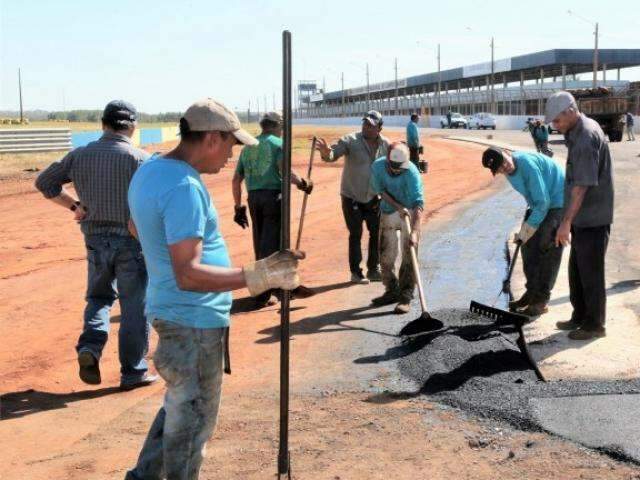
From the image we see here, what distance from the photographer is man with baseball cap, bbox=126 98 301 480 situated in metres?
3.03

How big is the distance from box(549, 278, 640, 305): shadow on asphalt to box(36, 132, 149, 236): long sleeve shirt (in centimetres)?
444

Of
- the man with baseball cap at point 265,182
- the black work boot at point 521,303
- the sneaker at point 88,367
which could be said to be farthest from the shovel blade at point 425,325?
the sneaker at point 88,367

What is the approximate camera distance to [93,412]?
5328 millimetres

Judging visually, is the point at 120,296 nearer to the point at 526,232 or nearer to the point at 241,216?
the point at 241,216

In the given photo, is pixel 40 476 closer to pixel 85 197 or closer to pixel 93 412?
pixel 93 412

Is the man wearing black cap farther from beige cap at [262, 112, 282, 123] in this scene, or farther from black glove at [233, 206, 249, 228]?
black glove at [233, 206, 249, 228]

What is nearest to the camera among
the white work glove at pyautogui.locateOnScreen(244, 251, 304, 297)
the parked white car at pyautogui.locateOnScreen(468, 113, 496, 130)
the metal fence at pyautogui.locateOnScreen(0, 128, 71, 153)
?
the white work glove at pyautogui.locateOnScreen(244, 251, 304, 297)

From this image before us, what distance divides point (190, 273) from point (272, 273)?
341 millimetres

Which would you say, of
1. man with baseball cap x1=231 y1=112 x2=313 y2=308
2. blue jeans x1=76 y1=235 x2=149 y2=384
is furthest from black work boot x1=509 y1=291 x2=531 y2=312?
blue jeans x1=76 y1=235 x2=149 y2=384

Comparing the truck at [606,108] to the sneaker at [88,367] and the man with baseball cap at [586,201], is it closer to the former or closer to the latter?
the man with baseball cap at [586,201]

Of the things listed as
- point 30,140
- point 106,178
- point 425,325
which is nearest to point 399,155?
point 425,325

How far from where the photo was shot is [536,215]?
699cm

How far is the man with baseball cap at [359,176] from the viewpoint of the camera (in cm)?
888

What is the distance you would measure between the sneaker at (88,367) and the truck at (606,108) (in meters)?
32.5
